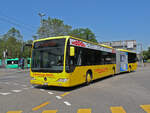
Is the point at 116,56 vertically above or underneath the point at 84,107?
above

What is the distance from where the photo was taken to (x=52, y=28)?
40.0 m

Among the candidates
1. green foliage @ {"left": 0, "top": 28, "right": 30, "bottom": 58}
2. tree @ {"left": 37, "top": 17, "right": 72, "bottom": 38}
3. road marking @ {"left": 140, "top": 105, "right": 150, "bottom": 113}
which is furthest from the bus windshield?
green foliage @ {"left": 0, "top": 28, "right": 30, "bottom": 58}

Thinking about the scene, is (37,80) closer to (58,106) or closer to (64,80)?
(64,80)

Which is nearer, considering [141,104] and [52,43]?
[141,104]

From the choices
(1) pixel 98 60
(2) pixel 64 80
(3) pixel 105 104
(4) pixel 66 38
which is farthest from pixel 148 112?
(1) pixel 98 60

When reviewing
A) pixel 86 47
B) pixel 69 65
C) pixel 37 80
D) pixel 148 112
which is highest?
pixel 86 47

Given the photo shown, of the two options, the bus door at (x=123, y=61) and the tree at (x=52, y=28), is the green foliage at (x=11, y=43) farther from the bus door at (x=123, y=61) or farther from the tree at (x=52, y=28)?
the bus door at (x=123, y=61)

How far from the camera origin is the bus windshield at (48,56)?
8.25 metres

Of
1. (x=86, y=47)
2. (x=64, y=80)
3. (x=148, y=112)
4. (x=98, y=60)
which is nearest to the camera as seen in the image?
(x=148, y=112)

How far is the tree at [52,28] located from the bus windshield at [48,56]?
28.2 m

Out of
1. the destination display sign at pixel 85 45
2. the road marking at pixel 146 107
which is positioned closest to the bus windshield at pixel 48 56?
the destination display sign at pixel 85 45

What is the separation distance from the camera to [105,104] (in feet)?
19.3

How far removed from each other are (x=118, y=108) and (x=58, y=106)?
208cm

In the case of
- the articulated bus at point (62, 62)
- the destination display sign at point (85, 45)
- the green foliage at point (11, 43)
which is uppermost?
the green foliage at point (11, 43)
